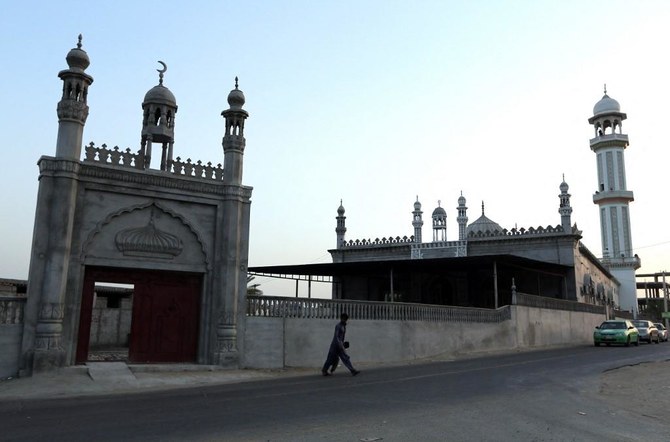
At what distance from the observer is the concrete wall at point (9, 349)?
39.7ft

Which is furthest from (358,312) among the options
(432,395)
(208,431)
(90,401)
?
(208,431)

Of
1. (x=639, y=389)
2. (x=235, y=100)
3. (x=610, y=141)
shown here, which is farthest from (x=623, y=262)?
(x=235, y=100)

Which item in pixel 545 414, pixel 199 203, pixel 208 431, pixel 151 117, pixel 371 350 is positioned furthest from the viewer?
pixel 371 350

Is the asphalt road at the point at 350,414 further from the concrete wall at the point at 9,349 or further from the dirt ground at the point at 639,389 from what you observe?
the concrete wall at the point at 9,349

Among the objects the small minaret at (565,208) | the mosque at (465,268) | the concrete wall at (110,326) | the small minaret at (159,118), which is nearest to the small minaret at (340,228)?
the mosque at (465,268)

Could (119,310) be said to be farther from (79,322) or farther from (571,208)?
(571,208)

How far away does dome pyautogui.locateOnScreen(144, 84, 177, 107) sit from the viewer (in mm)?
16422

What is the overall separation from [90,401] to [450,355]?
14167 mm

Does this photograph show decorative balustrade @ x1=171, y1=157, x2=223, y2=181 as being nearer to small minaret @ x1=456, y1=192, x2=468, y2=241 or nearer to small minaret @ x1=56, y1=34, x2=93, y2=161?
small minaret @ x1=56, y1=34, x2=93, y2=161

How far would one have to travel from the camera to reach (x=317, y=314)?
16625 mm

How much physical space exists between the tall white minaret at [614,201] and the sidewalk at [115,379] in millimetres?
49187

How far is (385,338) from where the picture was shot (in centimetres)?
1817

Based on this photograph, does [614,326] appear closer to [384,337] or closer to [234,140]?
[384,337]

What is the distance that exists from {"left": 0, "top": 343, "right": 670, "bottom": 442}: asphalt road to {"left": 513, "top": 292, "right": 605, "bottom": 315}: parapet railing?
14275 mm
